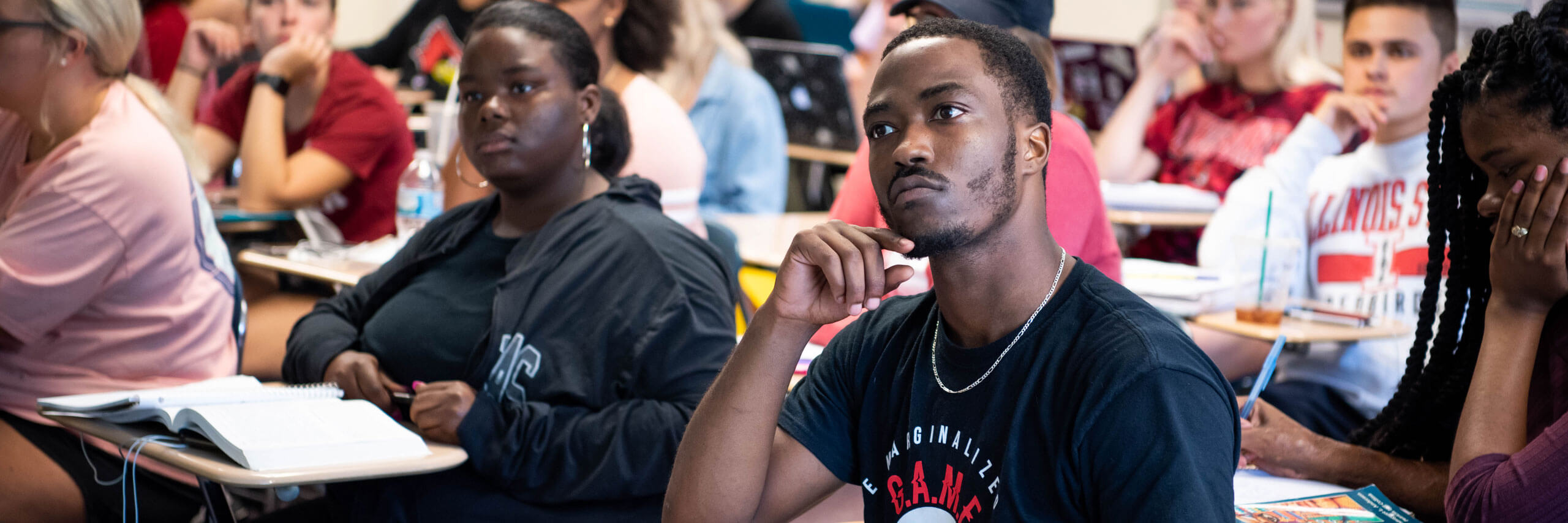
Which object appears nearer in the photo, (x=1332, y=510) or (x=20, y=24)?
(x=1332, y=510)

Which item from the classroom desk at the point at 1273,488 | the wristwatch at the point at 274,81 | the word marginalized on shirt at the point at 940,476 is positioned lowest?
the classroom desk at the point at 1273,488

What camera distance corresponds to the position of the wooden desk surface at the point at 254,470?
1.47 m

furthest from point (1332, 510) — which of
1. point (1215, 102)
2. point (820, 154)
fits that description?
point (820, 154)

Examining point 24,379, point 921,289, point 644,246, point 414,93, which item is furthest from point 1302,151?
point 414,93

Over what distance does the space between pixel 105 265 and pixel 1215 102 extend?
3.55 meters

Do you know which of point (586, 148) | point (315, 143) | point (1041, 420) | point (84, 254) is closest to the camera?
point (1041, 420)

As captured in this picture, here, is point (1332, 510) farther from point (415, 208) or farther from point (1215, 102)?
point (1215, 102)

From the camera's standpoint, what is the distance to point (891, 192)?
1.20 m

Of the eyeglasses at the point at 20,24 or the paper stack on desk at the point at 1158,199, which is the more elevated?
the eyeglasses at the point at 20,24

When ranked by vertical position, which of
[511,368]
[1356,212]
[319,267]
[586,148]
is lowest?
[319,267]

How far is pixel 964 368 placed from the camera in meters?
1.22

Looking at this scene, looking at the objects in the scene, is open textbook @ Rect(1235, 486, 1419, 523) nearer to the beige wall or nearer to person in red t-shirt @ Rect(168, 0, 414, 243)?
person in red t-shirt @ Rect(168, 0, 414, 243)

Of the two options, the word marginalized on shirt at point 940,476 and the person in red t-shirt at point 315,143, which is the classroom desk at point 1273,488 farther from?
the person in red t-shirt at point 315,143


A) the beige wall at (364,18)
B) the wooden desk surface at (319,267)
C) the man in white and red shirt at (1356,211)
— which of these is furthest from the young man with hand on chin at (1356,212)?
the beige wall at (364,18)
